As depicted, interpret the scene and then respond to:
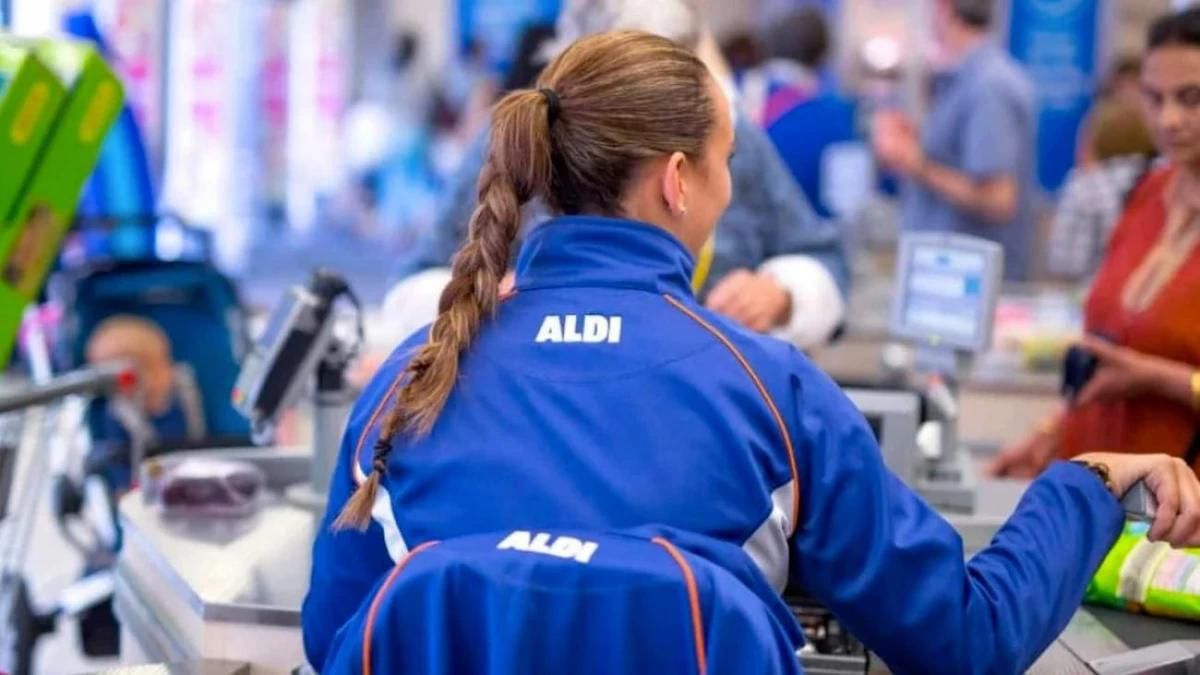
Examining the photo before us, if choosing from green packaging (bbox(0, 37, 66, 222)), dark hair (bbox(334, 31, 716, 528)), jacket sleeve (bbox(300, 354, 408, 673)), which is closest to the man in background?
green packaging (bbox(0, 37, 66, 222))

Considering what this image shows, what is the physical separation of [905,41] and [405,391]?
31.1ft

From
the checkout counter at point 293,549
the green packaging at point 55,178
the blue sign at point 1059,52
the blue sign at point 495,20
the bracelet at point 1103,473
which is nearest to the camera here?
the bracelet at point 1103,473

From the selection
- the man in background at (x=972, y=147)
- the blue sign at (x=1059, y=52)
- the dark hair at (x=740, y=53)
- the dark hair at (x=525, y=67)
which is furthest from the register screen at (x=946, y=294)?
the blue sign at (x=1059, y=52)

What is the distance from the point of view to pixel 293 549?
2514 millimetres

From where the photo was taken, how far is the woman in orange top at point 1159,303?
9.64ft

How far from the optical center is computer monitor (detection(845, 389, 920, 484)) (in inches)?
97.6

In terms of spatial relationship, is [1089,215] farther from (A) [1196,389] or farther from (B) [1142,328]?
(A) [1196,389]

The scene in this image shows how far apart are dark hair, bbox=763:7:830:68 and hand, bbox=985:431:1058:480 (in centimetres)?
385

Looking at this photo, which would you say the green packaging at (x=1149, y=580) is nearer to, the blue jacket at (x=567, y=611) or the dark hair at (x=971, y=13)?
the blue jacket at (x=567, y=611)

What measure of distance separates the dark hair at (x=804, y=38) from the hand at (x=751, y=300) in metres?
4.23

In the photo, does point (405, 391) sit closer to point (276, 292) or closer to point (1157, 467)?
point (1157, 467)

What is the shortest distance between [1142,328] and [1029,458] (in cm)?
40

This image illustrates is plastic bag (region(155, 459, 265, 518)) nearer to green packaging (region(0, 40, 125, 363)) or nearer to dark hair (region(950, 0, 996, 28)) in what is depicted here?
green packaging (region(0, 40, 125, 363))

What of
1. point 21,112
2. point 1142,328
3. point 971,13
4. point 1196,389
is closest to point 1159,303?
point 1142,328
